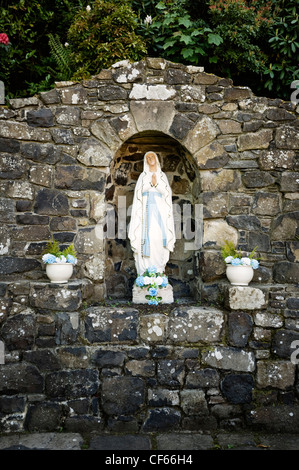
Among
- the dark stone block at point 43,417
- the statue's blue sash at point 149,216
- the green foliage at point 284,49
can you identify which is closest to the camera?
the dark stone block at point 43,417

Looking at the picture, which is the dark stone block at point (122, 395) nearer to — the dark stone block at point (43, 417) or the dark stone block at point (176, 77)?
the dark stone block at point (43, 417)

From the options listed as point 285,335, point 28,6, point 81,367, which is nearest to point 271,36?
point 28,6

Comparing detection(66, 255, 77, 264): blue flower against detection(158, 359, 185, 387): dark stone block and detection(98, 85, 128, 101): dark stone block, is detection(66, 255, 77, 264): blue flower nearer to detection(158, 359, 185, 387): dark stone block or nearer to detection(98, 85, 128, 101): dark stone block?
detection(158, 359, 185, 387): dark stone block

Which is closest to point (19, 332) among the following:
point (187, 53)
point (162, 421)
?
point (162, 421)

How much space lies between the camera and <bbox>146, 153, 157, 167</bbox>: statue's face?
3.96 meters

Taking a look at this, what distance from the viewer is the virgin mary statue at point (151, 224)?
12.5 feet

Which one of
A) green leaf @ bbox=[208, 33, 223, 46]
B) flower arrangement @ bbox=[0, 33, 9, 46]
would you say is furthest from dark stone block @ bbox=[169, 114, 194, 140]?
flower arrangement @ bbox=[0, 33, 9, 46]

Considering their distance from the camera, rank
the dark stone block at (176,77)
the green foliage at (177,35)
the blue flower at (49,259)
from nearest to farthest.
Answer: the blue flower at (49,259) < the dark stone block at (176,77) < the green foliage at (177,35)

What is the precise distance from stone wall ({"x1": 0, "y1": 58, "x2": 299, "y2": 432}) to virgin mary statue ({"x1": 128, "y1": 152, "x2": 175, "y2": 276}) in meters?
0.34

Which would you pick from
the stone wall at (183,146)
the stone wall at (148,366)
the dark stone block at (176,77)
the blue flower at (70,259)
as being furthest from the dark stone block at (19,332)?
the dark stone block at (176,77)

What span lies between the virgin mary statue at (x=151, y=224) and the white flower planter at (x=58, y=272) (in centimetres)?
82

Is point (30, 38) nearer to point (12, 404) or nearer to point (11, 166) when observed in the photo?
point (11, 166)

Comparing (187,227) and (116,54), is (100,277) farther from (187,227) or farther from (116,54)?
(116,54)

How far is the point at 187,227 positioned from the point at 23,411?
8.20ft
